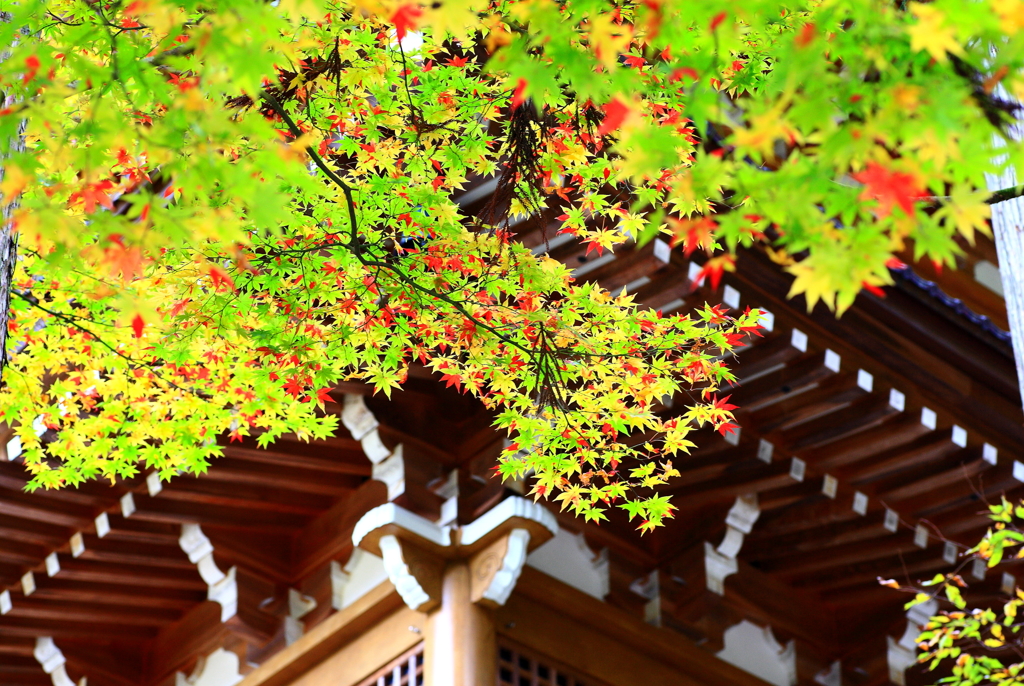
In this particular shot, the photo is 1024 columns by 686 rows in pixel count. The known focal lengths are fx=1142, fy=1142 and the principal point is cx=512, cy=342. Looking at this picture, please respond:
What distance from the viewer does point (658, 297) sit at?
5.51 meters

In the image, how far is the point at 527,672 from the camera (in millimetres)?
5809

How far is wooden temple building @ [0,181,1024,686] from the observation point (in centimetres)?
568

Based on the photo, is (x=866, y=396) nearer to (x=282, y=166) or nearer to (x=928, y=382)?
(x=928, y=382)

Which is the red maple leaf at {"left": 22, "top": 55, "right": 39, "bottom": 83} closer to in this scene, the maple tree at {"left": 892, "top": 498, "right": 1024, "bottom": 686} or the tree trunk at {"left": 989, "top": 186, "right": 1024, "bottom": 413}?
the tree trunk at {"left": 989, "top": 186, "right": 1024, "bottom": 413}

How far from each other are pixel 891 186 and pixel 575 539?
4.72m

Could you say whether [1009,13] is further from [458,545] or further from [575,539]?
[575,539]

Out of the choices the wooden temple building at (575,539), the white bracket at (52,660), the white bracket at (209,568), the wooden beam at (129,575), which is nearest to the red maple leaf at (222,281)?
the wooden temple building at (575,539)

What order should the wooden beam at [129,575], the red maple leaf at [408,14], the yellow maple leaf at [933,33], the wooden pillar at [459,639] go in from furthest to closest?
the wooden beam at [129,575], the wooden pillar at [459,639], the red maple leaf at [408,14], the yellow maple leaf at [933,33]

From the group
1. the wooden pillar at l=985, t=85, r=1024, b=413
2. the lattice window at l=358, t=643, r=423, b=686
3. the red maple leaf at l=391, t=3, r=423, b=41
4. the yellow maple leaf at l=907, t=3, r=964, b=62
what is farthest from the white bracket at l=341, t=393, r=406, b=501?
the yellow maple leaf at l=907, t=3, r=964, b=62

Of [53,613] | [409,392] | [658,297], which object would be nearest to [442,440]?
[409,392]

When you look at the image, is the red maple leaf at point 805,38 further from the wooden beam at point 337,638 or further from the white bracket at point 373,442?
the wooden beam at point 337,638

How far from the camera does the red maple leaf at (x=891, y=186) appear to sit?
6.48ft

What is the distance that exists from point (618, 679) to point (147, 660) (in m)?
3.34

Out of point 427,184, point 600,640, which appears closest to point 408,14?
point 427,184
